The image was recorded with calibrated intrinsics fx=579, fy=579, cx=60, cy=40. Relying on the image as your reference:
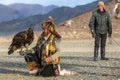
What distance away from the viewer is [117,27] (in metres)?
52.2

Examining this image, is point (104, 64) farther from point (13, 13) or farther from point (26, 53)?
point (13, 13)

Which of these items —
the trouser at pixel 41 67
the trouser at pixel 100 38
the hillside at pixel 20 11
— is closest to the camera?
the trouser at pixel 41 67

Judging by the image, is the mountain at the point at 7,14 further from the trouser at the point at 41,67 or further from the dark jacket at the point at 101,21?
the trouser at the point at 41,67

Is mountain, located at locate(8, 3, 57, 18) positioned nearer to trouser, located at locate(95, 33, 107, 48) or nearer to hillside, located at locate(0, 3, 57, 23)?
hillside, located at locate(0, 3, 57, 23)

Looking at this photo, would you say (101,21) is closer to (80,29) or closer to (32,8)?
(80,29)

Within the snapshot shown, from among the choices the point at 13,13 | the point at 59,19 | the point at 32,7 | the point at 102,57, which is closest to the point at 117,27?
the point at 102,57

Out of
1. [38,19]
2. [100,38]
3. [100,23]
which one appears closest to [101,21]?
[100,23]

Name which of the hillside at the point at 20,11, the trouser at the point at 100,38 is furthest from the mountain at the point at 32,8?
the trouser at the point at 100,38

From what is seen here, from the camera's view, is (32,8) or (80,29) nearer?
(80,29)

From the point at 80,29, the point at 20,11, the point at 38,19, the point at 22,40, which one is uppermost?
the point at 22,40

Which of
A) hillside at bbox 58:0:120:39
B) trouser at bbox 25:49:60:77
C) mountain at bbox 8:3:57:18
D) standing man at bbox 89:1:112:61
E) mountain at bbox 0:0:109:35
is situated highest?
standing man at bbox 89:1:112:61

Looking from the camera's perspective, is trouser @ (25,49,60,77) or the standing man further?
the standing man

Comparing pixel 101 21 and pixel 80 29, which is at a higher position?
pixel 101 21

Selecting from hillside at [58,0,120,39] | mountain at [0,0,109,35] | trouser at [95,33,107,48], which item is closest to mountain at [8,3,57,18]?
mountain at [0,0,109,35]
